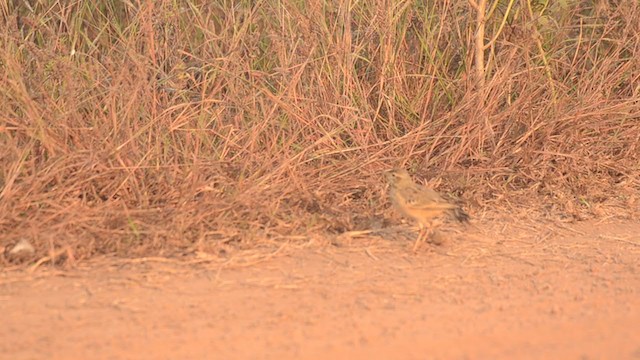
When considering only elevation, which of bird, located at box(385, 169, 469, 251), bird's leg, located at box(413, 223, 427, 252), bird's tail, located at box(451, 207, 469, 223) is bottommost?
bird's leg, located at box(413, 223, 427, 252)

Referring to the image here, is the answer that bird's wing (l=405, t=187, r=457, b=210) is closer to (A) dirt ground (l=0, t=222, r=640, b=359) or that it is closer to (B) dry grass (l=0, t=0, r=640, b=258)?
(A) dirt ground (l=0, t=222, r=640, b=359)

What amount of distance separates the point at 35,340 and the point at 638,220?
11.7 ft

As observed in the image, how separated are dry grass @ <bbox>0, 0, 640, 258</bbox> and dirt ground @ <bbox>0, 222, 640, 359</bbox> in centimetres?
30

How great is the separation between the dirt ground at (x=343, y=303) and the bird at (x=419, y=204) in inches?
5.4

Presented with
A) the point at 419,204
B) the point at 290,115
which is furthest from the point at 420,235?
the point at 290,115

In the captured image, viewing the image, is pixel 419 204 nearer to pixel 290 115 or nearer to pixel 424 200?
pixel 424 200

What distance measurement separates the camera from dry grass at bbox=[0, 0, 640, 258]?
529 cm

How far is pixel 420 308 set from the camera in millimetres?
4457

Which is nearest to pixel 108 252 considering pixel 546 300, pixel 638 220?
pixel 546 300

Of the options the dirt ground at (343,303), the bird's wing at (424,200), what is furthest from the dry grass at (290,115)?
the bird's wing at (424,200)

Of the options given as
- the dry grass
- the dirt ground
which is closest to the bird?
the dirt ground

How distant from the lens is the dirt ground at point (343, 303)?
13.0 feet

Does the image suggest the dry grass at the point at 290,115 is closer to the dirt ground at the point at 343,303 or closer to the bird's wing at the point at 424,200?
the dirt ground at the point at 343,303

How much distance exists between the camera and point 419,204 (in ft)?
17.1
